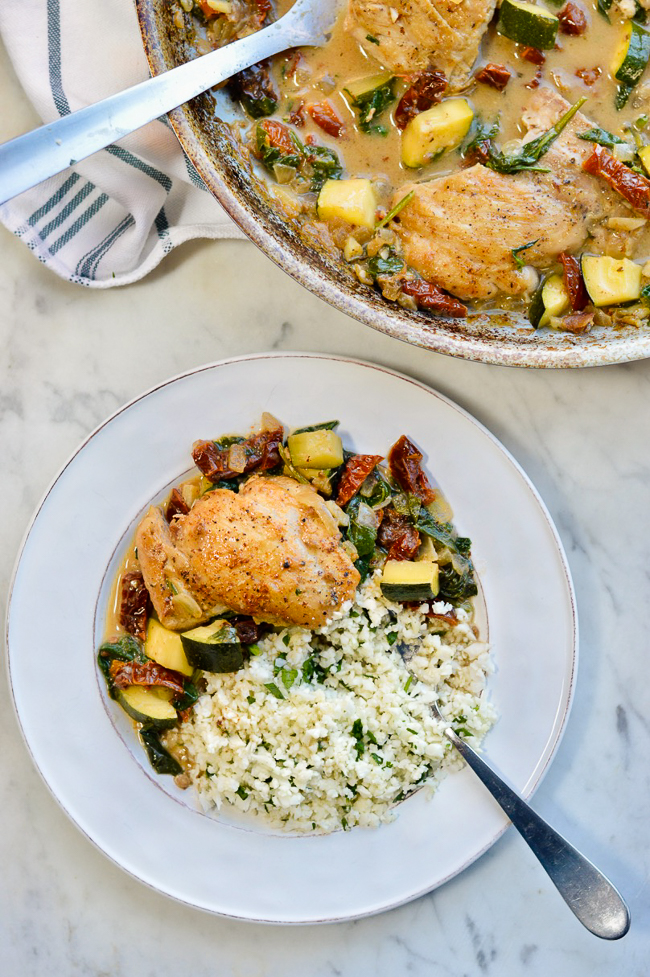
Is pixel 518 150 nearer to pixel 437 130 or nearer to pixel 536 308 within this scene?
pixel 437 130

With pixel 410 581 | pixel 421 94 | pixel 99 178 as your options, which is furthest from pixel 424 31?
pixel 410 581

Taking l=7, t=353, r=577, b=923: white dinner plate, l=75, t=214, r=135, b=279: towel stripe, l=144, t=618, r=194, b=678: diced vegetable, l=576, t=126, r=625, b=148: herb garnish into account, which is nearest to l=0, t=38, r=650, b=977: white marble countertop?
l=75, t=214, r=135, b=279: towel stripe

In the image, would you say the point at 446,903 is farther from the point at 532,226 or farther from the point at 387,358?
the point at 532,226

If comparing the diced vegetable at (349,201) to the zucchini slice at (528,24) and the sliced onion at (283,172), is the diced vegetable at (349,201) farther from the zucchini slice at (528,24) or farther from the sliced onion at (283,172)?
the zucchini slice at (528,24)

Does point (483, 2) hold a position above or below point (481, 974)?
above

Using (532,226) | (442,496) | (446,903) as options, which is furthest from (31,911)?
(532,226)

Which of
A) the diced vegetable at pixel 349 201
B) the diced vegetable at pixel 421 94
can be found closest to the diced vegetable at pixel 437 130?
the diced vegetable at pixel 421 94

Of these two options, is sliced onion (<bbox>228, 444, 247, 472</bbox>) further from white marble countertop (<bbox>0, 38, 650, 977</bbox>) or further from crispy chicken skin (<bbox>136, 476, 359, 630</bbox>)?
white marble countertop (<bbox>0, 38, 650, 977</bbox>)
